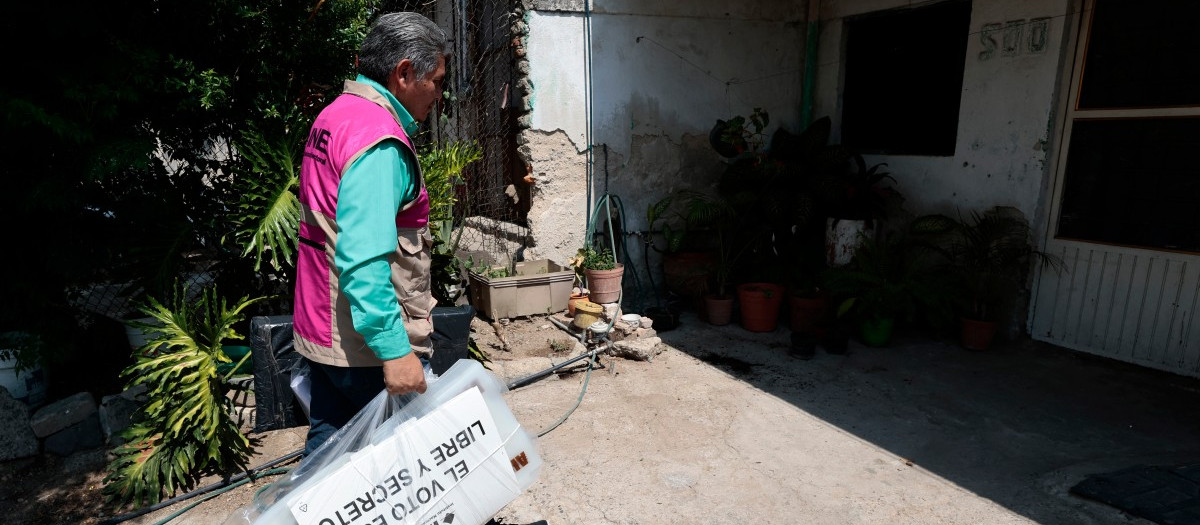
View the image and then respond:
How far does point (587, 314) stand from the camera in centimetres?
516

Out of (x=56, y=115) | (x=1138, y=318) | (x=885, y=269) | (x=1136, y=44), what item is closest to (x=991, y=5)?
(x=1136, y=44)

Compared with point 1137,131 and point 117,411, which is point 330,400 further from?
point 1137,131

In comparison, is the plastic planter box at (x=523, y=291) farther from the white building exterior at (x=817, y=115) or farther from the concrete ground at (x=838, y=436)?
the concrete ground at (x=838, y=436)

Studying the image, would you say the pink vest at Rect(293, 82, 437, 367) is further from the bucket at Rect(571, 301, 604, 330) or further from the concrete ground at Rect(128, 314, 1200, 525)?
the bucket at Rect(571, 301, 604, 330)

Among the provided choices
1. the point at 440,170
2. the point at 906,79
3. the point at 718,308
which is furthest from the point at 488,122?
the point at 906,79

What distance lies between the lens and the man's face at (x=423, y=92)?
1.93 meters

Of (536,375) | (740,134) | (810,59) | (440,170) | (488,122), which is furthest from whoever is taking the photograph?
(810,59)

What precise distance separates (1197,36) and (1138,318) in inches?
71.1

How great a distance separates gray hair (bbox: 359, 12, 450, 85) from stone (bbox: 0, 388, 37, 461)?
2.98 metres

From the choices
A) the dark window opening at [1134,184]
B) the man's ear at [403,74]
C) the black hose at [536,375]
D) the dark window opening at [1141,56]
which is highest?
the dark window opening at [1141,56]

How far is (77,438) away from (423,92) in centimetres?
296

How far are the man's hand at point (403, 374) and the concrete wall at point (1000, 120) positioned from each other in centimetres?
482

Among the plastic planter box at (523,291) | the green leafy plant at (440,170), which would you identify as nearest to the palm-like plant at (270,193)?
the green leafy plant at (440,170)

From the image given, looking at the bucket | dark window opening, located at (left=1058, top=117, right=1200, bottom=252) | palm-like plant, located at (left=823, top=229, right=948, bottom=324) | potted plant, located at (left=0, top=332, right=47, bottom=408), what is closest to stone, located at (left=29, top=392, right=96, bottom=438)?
potted plant, located at (left=0, top=332, right=47, bottom=408)
